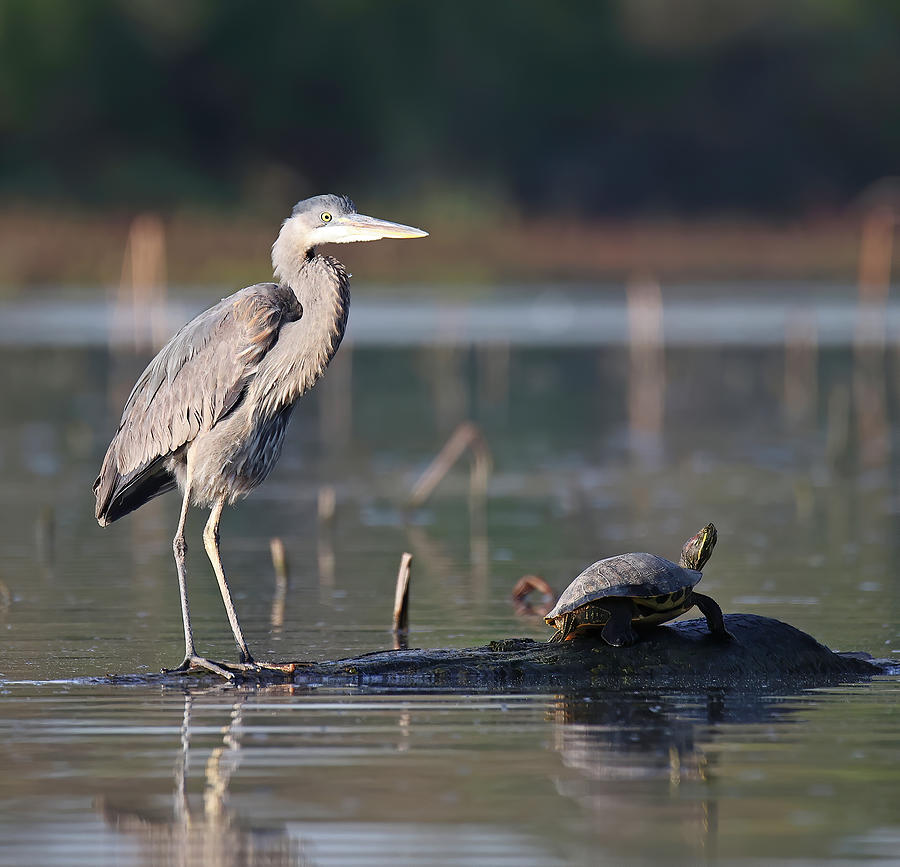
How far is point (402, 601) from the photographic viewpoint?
1002cm

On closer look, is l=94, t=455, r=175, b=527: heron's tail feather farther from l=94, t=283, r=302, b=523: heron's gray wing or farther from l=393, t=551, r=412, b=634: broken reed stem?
l=393, t=551, r=412, b=634: broken reed stem

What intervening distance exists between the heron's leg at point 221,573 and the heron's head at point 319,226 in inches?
48.3

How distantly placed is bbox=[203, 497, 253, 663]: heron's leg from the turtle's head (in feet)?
6.85

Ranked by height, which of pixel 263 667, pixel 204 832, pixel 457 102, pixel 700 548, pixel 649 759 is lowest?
pixel 204 832

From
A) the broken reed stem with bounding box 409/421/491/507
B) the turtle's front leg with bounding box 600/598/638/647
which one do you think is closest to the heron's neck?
the turtle's front leg with bounding box 600/598/638/647

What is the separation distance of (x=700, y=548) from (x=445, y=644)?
1400mm

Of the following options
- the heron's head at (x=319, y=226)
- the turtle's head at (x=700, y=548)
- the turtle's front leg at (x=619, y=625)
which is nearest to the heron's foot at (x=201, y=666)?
the turtle's front leg at (x=619, y=625)

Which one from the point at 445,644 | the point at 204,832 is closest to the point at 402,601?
the point at 445,644

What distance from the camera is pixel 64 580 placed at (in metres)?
12.1

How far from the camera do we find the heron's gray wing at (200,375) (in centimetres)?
926

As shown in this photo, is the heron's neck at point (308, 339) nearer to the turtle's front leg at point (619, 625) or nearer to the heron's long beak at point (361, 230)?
the heron's long beak at point (361, 230)

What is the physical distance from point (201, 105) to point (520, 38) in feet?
42.7

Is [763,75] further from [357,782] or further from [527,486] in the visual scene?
[357,782]

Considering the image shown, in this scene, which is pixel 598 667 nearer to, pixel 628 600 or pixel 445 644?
pixel 628 600
